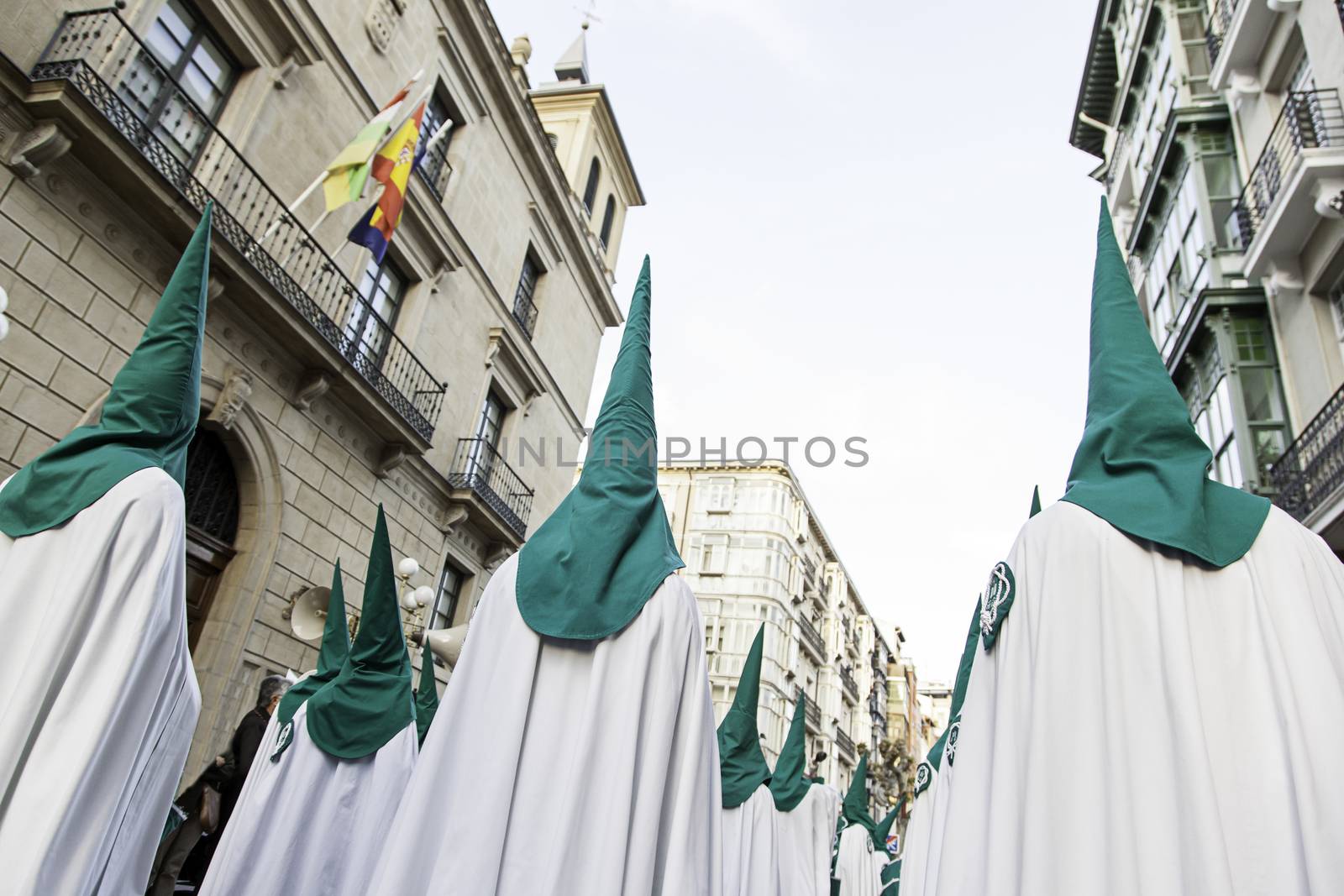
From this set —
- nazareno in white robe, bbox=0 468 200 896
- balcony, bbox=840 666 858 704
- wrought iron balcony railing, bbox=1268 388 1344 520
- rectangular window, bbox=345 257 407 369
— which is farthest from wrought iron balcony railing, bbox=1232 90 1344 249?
balcony, bbox=840 666 858 704

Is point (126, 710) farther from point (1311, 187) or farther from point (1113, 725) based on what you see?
point (1311, 187)

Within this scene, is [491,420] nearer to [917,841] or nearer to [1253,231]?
[917,841]

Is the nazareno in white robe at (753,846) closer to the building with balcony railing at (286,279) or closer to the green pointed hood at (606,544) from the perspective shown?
the green pointed hood at (606,544)

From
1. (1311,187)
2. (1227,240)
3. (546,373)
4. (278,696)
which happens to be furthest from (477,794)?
(546,373)

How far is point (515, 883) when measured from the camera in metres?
2.38

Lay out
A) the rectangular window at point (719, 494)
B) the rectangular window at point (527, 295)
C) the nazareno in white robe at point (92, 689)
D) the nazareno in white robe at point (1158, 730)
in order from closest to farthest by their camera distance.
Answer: the nazareno in white robe at point (1158, 730)
the nazareno in white robe at point (92, 689)
the rectangular window at point (527, 295)
the rectangular window at point (719, 494)

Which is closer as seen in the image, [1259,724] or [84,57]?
[1259,724]

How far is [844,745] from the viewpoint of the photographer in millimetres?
57844

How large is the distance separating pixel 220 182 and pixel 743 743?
8490 mm

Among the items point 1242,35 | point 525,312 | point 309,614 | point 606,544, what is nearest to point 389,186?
point 309,614

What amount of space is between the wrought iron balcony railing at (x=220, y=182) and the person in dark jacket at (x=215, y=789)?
5.78 m

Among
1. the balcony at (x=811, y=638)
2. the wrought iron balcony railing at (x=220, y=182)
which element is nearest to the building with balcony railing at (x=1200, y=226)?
the wrought iron balcony railing at (x=220, y=182)

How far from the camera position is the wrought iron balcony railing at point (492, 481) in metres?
15.7

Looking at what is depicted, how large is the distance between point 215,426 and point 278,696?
17.0 ft
